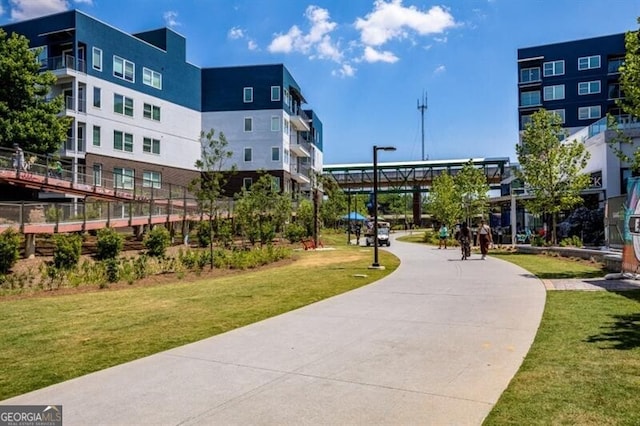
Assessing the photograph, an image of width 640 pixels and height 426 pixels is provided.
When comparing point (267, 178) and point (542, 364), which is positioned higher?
point (267, 178)

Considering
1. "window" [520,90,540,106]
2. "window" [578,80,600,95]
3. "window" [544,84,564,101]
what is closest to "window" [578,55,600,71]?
"window" [578,80,600,95]

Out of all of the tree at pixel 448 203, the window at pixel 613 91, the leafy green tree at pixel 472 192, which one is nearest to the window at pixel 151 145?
the tree at pixel 448 203

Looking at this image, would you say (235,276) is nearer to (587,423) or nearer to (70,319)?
(70,319)

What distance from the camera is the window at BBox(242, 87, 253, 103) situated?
52.1 metres

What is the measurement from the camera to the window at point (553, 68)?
196 feet

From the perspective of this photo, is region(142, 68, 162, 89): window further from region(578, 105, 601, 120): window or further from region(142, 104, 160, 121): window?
region(578, 105, 601, 120): window

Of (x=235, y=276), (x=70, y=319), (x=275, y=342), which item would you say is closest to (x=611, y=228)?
(x=235, y=276)

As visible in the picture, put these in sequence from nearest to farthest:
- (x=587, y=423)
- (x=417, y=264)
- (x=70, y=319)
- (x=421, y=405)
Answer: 1. (x=587, y=423)
2. (x=421, y=405)
3. (x=70, y=319)
4. (x=417, y=264)

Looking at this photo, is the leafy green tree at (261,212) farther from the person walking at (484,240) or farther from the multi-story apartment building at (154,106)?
the person walking at (484,240)

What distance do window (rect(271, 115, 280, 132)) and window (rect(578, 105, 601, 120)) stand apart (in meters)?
35.8

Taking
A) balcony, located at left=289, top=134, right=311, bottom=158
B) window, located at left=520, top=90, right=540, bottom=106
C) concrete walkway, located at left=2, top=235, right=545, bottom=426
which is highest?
window, located at left=520, top=90, right=540, bottom=106

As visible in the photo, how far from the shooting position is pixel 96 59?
38938 mm

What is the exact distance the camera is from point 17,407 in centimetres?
485

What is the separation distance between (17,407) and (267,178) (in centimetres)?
3169
